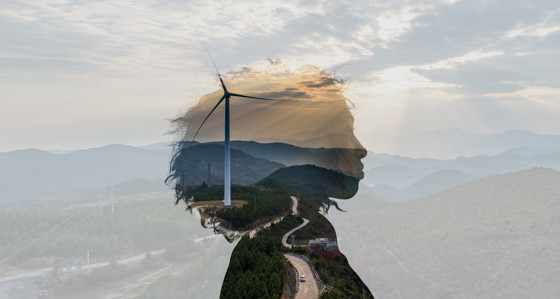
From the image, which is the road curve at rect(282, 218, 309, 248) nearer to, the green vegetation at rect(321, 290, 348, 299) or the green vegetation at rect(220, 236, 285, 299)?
the green vegetation at rect(220, 236, 285, 299)

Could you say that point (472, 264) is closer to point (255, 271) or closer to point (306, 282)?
point (306, 282)

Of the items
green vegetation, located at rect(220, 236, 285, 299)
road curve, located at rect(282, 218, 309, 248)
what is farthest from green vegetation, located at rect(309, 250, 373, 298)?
green vegetation, located at rect(220, 236, 285, 299)

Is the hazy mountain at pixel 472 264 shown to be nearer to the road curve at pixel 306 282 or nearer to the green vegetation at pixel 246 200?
the green vegetation at pixel 246 200

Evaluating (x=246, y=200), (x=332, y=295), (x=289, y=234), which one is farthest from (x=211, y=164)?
(x=332, y=295)

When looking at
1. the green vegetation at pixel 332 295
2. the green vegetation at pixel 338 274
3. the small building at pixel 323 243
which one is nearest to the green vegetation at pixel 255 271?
the green vegetation at pixel 332 295

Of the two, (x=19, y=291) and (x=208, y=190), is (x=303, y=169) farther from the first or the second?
(x=19, y=291)

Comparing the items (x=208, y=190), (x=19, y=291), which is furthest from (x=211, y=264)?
(x=208, y=190)
